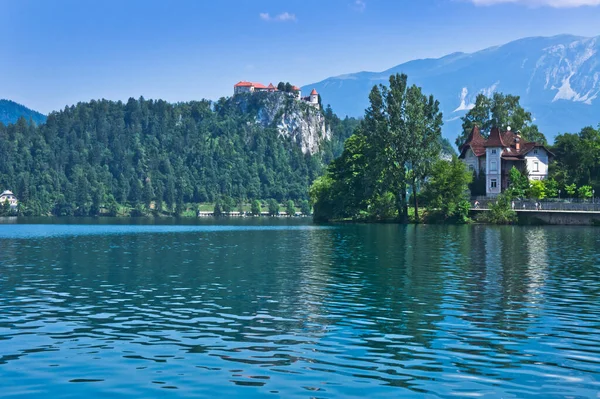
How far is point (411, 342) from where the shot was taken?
22.4 metres

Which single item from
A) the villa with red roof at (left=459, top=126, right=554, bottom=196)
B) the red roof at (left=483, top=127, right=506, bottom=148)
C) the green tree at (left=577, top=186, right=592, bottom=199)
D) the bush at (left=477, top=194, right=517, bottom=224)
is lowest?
the bush at (left=477, top=194, right=517, bottom=224)

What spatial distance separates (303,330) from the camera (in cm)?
2442

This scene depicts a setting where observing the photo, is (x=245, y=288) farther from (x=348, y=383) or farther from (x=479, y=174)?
(x=479, y=174)

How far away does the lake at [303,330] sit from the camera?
17.7 meters

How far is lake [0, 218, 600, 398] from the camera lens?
1773 centimetres

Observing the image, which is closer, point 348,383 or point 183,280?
point 348,383

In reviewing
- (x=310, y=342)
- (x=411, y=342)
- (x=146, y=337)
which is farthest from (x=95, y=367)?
(x=411, y=342)

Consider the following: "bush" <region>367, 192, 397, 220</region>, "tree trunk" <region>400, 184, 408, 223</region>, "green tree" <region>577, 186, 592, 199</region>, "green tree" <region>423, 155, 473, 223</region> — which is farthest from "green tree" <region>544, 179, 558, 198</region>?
"bush" <region>367, 192, 397, 220</region>

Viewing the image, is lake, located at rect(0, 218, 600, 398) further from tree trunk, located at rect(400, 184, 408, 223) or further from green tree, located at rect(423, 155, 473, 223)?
tree trunk, located at rect(400, 184, 408, 223)

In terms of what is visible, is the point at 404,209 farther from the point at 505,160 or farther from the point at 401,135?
the point at 505,160

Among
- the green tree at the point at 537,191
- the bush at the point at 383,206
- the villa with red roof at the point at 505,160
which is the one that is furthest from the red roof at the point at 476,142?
the bush at the point at 383,206

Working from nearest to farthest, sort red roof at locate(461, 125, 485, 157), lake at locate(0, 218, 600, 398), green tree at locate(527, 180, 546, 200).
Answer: lake at locate(0, 218, 600, 398)
green tree at locate(527, 180, 546, 200)
red roof at locate(461, 125, 485, 157)

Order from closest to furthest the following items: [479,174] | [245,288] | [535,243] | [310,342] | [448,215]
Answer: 1. [310,342]
2. [245,288]
3. [535,243]
4. [448,215]
5. [479,174]

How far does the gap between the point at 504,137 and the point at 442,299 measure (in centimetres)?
12150
